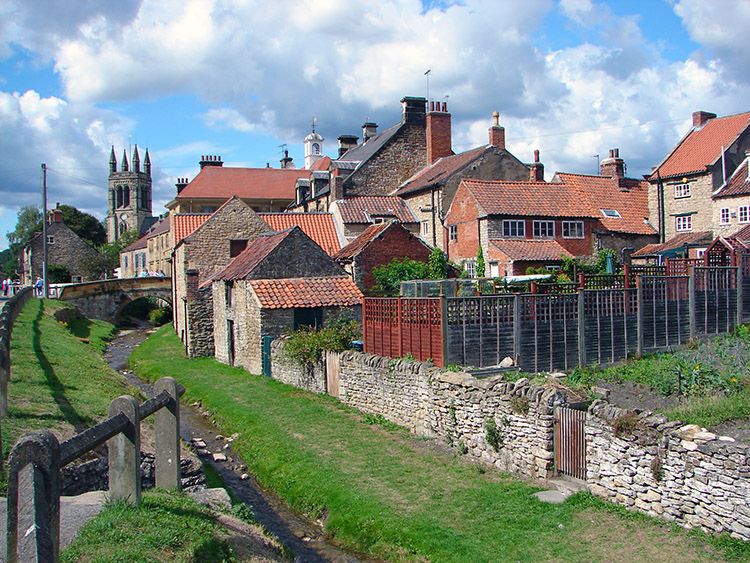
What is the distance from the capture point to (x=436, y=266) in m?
33.0

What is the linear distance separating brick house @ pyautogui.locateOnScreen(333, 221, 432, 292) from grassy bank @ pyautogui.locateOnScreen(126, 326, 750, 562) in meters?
14.2

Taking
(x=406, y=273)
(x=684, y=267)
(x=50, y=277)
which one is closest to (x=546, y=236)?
(x=406, y=273)

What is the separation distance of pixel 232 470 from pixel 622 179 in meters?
34.3

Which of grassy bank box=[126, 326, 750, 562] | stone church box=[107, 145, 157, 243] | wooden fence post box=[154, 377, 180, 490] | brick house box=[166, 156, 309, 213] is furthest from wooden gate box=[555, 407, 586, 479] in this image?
stone church box=[107, 145, 157, 243]

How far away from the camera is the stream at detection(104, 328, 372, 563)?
1004 centimetres

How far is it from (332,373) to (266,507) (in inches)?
291

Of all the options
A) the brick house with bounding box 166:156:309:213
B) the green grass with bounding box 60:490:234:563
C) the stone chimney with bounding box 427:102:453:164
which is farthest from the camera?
the brick house with bounding box 166:156:309:213

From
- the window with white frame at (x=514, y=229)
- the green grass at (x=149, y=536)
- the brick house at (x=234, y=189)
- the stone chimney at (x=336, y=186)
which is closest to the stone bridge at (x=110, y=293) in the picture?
the brick house at (x=234, y=189)

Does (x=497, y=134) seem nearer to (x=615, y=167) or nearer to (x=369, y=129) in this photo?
(x=615, y=167)

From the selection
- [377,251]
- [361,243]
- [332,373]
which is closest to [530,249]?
[377,251]

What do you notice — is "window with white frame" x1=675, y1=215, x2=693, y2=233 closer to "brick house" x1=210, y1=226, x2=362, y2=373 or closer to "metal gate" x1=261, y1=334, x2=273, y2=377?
"brick house" x1=210, y1=226, x2=362, y2=373

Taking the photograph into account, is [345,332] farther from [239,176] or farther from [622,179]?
[239,176]

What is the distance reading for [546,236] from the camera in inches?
1357

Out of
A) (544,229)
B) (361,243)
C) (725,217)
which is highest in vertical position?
(725,217)
